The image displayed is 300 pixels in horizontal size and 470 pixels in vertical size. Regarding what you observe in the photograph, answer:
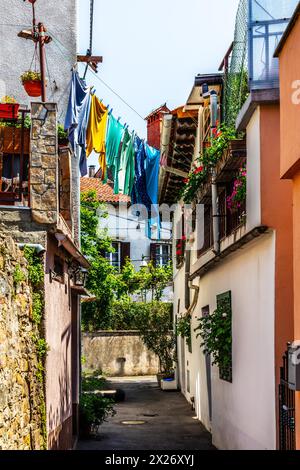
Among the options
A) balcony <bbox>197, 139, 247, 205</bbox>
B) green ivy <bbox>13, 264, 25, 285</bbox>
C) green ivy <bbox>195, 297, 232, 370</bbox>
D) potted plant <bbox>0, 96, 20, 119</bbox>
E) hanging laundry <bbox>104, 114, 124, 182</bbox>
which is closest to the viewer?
green ivy <bbox>13, 264, 25, 285</bbox>

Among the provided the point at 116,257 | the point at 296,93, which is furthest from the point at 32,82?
the point at 116,257

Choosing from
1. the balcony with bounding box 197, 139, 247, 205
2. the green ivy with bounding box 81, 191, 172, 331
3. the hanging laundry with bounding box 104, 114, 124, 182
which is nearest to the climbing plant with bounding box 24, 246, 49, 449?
the balcony with bounding box 197, 139, 247, 205

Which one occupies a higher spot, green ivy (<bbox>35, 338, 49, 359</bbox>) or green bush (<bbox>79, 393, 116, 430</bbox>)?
green ivy (<bbox>35, 338, 49, 359</bbox>)

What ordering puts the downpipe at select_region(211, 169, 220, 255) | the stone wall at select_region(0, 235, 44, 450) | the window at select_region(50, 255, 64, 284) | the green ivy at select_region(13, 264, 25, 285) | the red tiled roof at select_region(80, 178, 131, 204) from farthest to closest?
the red tiled roof at select_region(80, 178, 131, 204) < the downpipe at select_region(211, 169, 220, 255) < the window at select_region(50, 255, 64, 284) < the green ivy at select_region(13, 264, 25, 285) < the stone wall at select_region(0, 235, 44, 450)

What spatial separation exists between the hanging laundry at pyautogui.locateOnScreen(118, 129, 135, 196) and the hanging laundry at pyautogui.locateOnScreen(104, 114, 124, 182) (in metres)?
0.22

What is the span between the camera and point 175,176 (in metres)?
21.8

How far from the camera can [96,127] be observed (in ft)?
49.8

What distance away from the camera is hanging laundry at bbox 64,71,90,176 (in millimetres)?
14305

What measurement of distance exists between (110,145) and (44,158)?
554 centimetres

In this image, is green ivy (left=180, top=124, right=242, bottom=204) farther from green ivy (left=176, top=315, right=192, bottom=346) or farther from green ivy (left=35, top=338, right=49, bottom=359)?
green ivy (left=176, top=315, right=192, bottom=346)

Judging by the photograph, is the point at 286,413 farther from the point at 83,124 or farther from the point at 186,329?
the point at 186,329

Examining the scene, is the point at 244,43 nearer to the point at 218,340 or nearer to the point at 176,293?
the point at 218,340

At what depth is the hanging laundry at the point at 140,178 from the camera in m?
16.8
